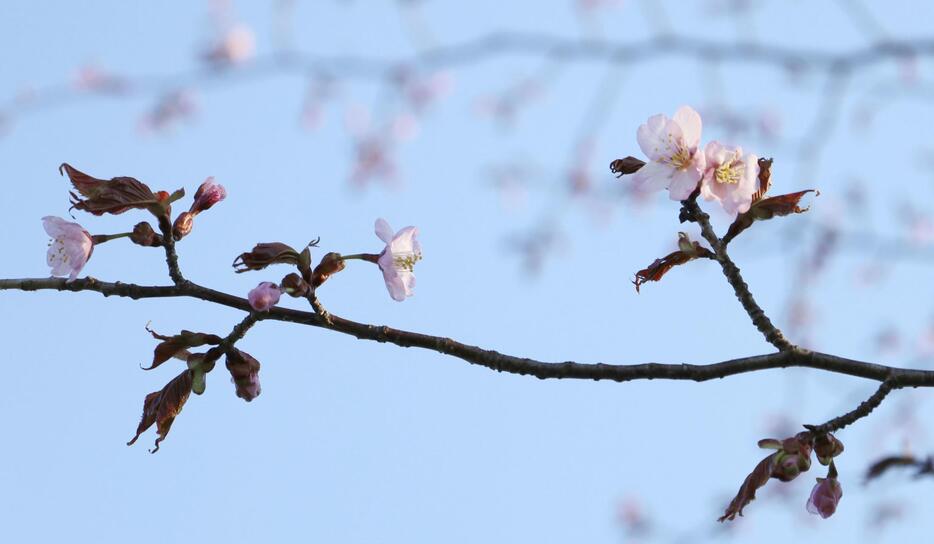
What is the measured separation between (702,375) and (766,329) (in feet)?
0.81

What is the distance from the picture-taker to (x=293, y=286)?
Result: 2.07 metres

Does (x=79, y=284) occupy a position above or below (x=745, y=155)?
below

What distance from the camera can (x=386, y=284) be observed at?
7.75 ft

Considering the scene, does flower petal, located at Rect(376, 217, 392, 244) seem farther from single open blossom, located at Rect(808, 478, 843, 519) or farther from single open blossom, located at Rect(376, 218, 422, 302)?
single open blossom, located at Rect(808, 478, 843, 519)

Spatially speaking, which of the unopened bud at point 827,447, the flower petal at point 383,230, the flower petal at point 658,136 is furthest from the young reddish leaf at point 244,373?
the unopened bud at point 827,447

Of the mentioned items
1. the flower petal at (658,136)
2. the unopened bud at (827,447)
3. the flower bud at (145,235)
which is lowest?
the unopened bud at (827,447)

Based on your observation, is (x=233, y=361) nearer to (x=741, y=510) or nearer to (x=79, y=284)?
(x=79, y=284)

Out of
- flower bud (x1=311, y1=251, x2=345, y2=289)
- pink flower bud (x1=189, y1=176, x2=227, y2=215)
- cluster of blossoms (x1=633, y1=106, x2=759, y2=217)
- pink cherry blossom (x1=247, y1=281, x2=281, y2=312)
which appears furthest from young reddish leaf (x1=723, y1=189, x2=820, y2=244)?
pink flower bud (x1=189, y1=176, x2=227, y2=215)

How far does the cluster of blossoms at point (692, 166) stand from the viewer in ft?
7.31

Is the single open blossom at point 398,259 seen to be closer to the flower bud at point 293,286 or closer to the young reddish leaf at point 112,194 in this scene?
the flower bud at point 293,286

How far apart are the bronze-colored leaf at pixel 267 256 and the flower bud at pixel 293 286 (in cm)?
6

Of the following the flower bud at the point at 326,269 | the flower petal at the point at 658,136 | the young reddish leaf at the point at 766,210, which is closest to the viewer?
the flower bud at the point at 326,269

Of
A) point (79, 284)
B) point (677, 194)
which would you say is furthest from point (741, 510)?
point (79, 284)

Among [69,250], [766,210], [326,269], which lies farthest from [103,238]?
[766,210]
